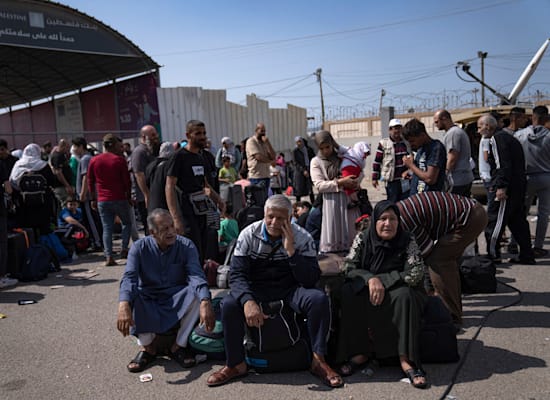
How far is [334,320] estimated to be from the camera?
3.73 meters

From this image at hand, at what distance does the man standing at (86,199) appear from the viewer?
821 cm

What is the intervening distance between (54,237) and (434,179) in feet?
19.6

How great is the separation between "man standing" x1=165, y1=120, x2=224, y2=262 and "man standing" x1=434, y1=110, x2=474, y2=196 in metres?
2.89

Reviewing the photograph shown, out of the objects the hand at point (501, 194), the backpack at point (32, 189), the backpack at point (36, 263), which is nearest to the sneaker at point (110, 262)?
the backpack at point (36, 263)

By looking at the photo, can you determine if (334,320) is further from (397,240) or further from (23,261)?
(23,261)

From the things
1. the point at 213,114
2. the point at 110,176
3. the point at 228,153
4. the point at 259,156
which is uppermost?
the point at 213,114

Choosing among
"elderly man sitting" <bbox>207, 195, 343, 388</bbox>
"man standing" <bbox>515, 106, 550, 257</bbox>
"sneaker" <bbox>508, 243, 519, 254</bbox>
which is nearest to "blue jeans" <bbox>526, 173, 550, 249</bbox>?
"man standing" <bbox>515, 106, 550, 257</bbox>

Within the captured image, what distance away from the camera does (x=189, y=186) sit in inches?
197

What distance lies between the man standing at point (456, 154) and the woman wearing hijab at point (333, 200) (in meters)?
1.60

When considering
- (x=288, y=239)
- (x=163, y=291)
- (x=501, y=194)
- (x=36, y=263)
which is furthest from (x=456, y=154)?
(x=36, y=263)

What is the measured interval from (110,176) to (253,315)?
447 centimetres

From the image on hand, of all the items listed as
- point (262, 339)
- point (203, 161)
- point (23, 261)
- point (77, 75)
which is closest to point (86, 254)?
point (23, 261)

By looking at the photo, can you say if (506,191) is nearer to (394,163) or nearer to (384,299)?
(394,163)

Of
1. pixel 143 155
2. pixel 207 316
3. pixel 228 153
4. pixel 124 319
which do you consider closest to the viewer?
pixel 124 319
